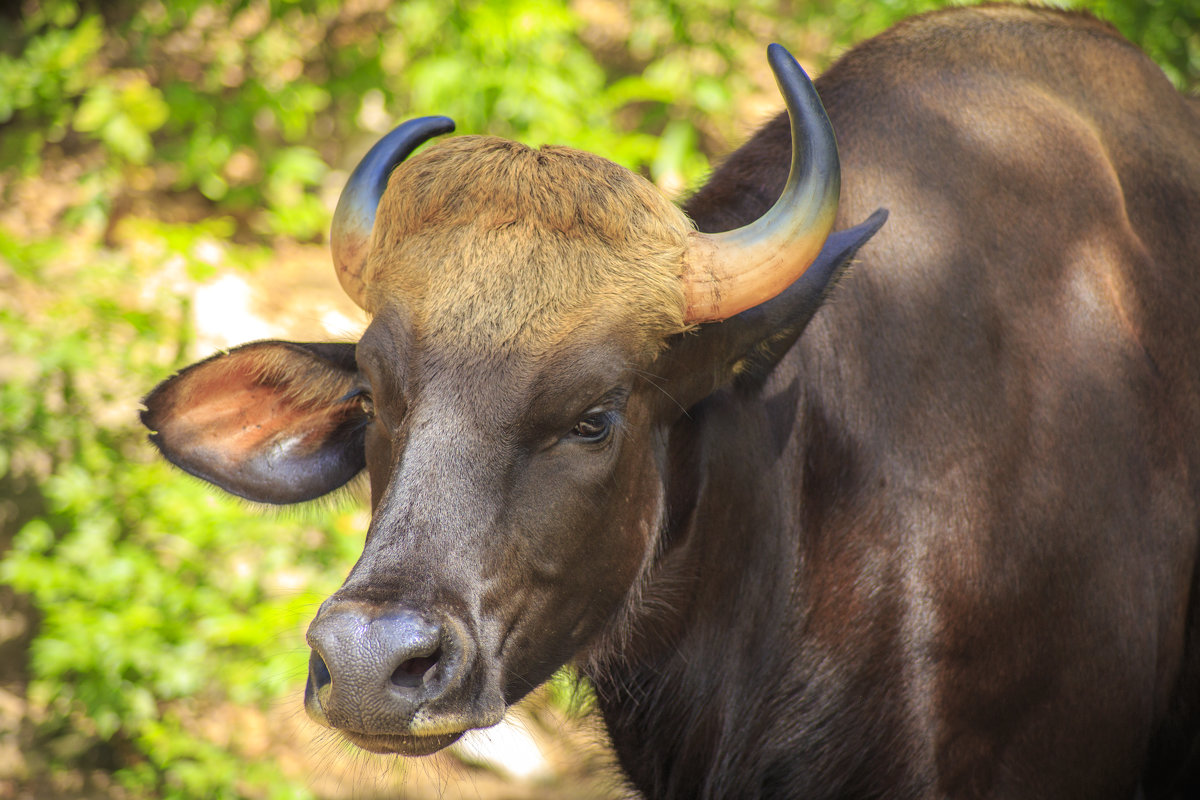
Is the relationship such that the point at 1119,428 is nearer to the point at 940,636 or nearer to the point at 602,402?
the point at 940,636

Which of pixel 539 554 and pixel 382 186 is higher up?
pixel 382 186

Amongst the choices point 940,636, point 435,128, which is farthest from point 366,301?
point 940,636

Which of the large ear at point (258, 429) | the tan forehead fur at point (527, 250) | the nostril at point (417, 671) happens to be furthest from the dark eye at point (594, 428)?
the large ear at point (258, 429)

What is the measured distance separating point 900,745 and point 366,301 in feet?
5.69

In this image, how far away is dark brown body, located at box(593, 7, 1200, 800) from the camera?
8.69 ft

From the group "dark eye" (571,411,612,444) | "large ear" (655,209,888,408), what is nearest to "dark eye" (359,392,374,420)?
"dark eye" (571,411,612,444)

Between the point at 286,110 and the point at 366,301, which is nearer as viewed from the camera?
the point at 366,301

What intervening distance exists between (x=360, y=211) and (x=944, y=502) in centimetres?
163

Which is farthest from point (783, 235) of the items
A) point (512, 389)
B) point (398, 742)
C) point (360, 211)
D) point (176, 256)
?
point (176, 256)

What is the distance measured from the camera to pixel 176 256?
549 centimetres

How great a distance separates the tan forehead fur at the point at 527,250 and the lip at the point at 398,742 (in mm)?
792

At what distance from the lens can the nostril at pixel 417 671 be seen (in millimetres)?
1990

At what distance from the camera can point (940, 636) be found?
2625 mm

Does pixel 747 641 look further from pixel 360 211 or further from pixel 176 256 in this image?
pixel 176 256
